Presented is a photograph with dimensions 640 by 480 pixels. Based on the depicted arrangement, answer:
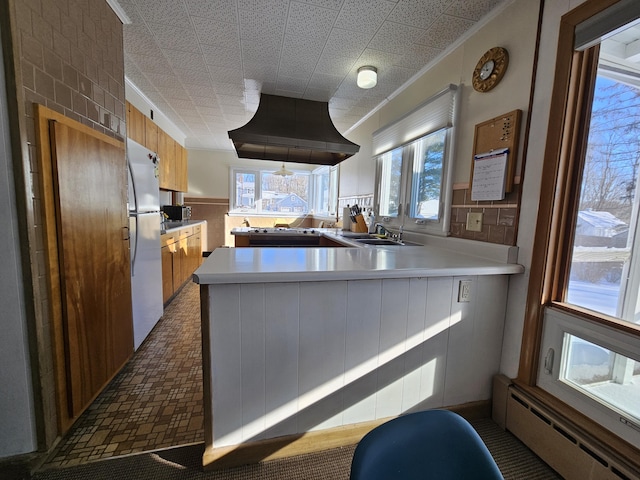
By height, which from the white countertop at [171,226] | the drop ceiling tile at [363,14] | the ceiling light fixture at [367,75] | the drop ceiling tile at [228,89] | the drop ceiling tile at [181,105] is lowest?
the white countertop at [171,226]

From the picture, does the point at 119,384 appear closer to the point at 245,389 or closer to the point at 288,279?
the point at 245,389

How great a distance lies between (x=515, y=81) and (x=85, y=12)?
244 cm

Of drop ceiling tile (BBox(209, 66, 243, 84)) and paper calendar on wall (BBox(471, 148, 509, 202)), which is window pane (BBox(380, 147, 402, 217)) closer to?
paper calendar on wall (BBox(471, 148, 509, 202))

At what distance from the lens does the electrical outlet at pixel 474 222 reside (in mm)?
1800

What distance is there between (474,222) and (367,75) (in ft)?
4.97

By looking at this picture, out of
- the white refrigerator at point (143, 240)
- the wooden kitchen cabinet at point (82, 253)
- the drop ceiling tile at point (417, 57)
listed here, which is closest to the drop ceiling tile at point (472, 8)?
the drop ceiling tile at point (417, 57)

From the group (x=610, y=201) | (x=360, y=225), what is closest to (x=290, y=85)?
(x=360, y=225)

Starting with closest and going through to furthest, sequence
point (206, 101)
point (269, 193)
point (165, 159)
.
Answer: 1. point (206, 101)
2. point (165, 159)
3. point (269, 193)

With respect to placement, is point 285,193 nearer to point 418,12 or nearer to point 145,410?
point 418,12

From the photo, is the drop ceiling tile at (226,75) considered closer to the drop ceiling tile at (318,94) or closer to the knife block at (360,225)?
the drop ceiling tile at (318,94)

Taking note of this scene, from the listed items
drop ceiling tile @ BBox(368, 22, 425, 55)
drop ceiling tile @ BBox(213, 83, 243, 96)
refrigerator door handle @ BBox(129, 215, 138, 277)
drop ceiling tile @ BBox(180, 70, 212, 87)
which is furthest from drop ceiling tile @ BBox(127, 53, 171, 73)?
drop ceiling tile @ BBox(368, 22, 425, 55)

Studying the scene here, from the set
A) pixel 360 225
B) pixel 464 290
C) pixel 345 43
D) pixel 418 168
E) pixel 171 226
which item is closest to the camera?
pixel 464 290

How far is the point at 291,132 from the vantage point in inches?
111

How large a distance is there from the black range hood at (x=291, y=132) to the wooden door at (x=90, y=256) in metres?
1.15
